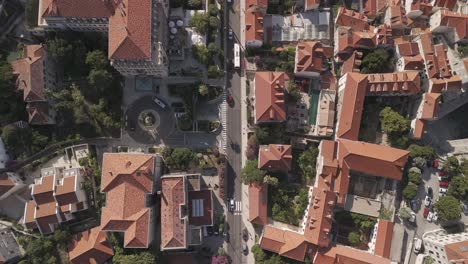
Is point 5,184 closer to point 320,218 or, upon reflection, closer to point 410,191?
point 320,218

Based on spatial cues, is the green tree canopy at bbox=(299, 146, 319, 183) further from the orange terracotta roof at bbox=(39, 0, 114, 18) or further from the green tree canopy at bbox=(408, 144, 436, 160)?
the orange terracotta roof at bbox=(39, 0, 114, 18)

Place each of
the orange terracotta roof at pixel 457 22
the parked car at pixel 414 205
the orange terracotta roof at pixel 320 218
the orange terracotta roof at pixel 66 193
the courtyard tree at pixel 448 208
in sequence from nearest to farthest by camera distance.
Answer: the orange terracotta roof at pixel 66 193, the orange terracotta roof at pixel 320 218, the courtyard tree at pixel 448 208, the orange terracotta roof at pixel 457 22, the parked car at pixel 414 205

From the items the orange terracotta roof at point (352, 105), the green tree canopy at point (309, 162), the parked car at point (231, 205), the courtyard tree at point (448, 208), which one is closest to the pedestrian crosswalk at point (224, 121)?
the parked car at point (231, 205)

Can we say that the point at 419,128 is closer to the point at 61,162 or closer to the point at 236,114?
the point at 236,114

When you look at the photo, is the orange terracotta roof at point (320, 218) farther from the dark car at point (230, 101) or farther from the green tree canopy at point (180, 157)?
the green tree canopy at point (180, 157)

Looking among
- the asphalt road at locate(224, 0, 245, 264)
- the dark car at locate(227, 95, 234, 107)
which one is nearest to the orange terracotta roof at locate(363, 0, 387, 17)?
the asphalt road at locate(224, 0, 245, 264)

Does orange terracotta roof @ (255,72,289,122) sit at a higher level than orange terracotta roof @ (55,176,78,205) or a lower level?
higher
